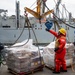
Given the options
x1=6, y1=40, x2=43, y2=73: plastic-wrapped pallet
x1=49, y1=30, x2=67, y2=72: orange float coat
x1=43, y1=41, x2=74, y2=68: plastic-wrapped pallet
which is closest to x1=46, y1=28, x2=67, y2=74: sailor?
x1=49, y1=30, x2=67, y2=72: orange float coat

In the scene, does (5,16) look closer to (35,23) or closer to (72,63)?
(35,23)

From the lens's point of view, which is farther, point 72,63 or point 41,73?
point 72,63

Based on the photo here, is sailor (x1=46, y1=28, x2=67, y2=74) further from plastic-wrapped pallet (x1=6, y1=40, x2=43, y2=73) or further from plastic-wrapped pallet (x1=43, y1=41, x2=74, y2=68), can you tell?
plastic-wrapped pallet (x1=6, y1=40, x2=43, y2=73)

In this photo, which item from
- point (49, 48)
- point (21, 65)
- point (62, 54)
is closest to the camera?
point (21, 65)

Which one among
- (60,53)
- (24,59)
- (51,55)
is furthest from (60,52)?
(24,59)

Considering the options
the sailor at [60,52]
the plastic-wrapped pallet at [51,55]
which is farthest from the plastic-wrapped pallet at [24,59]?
the sailor at [60,52]

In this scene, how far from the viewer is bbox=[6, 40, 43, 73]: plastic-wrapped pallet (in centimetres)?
561

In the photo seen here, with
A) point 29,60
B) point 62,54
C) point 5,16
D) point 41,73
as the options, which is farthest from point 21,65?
point 5,16

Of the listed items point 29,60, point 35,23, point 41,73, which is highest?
point 35,23

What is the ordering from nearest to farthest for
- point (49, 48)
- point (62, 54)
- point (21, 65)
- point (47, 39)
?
1. point (21, 65)
2. point (62, 54)
3. point (49, 48)
4. point (47, 39)

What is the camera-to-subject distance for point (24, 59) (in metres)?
5.62

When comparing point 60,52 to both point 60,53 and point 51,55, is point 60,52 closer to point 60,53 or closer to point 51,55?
point 60,53

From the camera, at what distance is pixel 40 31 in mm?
25031

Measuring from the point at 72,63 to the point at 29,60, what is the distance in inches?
74.4
